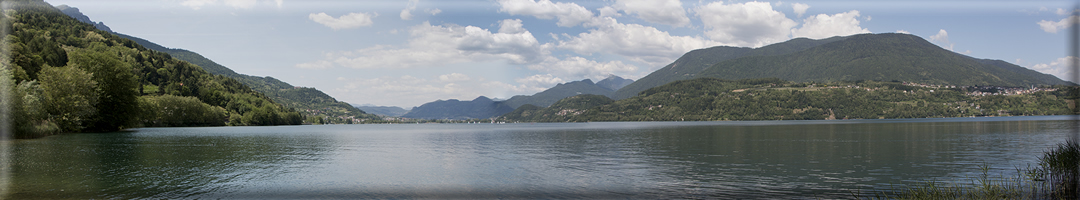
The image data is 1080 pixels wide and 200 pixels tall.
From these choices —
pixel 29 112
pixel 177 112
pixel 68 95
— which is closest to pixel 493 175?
pixel 29 112

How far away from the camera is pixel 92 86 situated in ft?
234

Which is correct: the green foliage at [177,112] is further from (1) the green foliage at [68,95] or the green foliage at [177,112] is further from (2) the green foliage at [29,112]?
(2) the green foliage at [29,112]

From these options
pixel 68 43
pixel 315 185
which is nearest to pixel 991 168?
pixel 315 185

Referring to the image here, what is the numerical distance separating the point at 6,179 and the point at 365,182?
17.1m

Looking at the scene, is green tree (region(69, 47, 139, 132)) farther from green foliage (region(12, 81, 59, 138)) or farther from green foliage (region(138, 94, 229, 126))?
green foliage (region(138, 94, 229, 126))

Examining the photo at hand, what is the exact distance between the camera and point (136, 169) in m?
29.1

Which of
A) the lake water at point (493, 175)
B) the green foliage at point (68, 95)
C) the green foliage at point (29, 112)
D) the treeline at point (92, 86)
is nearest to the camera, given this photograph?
the lake water at point (493, 175)

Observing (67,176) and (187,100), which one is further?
(187,100)

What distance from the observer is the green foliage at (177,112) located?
125287 mm

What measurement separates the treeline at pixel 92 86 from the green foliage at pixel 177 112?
220 mm

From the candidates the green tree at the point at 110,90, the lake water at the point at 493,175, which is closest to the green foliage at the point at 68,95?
the green tree at the point at 110,90

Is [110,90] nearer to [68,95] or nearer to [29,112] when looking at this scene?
[68,95]

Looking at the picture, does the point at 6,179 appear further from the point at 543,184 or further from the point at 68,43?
the point at 68,43

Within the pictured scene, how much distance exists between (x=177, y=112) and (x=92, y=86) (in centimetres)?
7511
